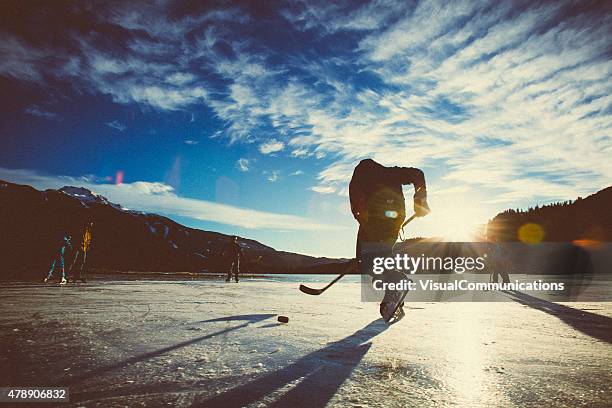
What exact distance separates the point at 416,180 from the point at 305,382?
9.74 feet

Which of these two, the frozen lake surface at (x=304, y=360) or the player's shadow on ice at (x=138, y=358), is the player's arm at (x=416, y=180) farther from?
the player's shadow on ice at (x=138, y=358)

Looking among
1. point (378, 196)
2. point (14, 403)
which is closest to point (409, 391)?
point (14, 403)

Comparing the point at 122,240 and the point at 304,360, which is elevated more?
the point at 122,240

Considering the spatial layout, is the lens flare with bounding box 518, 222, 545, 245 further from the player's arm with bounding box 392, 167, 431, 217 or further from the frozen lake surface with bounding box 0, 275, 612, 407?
the frozen lake surface with bounding box 0, 275, 612, 407

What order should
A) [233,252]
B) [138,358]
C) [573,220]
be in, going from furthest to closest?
[573,220] < [233,252] < [138,358]

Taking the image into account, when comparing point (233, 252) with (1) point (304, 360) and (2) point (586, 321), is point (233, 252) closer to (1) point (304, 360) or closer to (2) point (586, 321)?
(2) point (586, 321)

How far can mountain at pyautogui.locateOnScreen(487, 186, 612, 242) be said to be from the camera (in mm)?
33812

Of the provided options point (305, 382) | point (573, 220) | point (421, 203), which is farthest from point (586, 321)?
point (573, 220)

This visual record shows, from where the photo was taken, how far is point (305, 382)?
1.56 meters

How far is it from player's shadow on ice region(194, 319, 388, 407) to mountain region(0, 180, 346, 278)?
159 feet

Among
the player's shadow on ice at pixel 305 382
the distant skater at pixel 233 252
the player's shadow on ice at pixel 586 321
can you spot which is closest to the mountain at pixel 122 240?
the distant skater at pixel 233 252

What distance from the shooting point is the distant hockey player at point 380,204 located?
3.92 meters

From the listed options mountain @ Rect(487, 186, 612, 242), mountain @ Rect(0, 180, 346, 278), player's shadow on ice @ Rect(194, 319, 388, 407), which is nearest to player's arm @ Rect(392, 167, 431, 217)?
player's shadow on ice @ Rect(194, 319, 388, 407)

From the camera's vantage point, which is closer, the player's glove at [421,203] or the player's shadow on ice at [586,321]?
the player's shadow on ice at [586,321]
